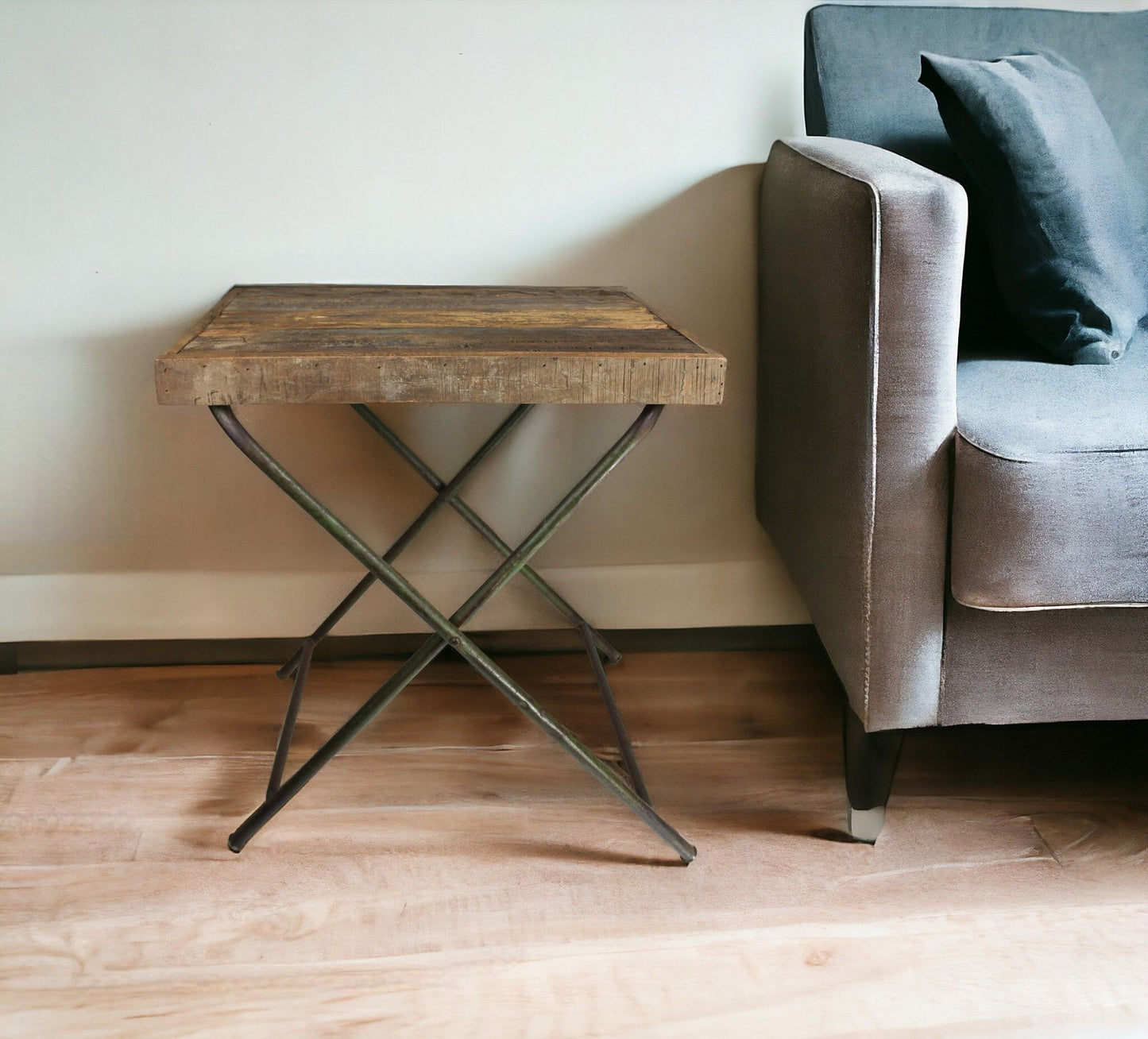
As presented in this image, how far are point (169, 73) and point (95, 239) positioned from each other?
0.23 meters

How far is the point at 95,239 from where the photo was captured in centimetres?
132

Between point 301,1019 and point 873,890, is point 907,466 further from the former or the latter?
point 301,1019

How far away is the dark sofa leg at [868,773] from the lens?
1.06 meters

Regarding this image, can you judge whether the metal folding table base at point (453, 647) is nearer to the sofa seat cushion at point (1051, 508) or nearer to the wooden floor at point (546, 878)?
the wooden floor at point (546, 878)

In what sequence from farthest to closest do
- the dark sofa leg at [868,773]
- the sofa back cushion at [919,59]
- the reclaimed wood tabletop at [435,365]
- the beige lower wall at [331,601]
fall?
the beige lower wall at [331,601]
the sofa back cushion at [919,59]
the dark sofa leg at [868,773]
the reclaimed wood tabletop at [435,365]

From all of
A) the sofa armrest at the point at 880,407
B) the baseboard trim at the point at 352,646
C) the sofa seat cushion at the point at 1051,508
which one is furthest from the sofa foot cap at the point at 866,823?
the baseboard trim at the point at 352,646

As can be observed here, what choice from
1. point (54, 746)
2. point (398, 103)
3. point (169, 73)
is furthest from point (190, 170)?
point (54, 746)

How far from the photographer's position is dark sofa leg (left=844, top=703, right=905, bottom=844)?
41.7 inches

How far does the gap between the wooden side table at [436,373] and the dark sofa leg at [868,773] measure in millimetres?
185

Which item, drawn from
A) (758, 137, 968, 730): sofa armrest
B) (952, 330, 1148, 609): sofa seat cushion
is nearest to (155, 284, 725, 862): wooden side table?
(758, 137, 968, 730): sofa armrest

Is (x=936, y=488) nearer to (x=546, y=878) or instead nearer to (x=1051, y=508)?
(x=1051, y=508)

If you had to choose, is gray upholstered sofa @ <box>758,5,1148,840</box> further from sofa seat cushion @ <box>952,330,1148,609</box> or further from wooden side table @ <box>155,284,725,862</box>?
wooden side table @ <box>155,284,725,862</box>

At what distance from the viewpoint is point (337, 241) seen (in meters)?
1.36

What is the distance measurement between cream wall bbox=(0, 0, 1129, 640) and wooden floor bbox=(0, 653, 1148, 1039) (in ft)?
0.60
